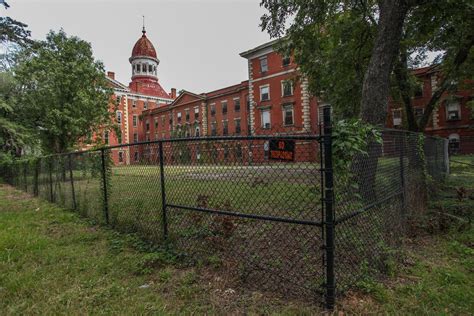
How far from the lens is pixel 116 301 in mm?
2473

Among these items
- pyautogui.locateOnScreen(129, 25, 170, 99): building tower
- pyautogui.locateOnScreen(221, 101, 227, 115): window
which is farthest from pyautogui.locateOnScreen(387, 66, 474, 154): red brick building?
pyautogui.locateOnScreen(129, 25, 170, 99): building tower

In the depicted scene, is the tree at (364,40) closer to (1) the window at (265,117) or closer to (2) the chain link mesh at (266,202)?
(2) the chain link mesh at (266,202)

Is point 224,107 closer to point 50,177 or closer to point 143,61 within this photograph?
point 50,177

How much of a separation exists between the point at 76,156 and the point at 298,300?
222 inches

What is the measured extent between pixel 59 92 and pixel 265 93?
60.5 feet

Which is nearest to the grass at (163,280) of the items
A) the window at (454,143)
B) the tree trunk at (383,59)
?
the tree trunk at (383,59)

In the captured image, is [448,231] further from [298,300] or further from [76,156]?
[76,156]

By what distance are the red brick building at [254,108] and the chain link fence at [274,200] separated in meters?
7.32

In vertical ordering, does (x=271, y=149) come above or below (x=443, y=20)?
below

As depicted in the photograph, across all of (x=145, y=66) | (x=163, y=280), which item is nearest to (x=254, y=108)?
(x=163, y=280)


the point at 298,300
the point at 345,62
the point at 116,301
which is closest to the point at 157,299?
the point at 116,301

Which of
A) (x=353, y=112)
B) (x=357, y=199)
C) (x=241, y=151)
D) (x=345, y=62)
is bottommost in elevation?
(x=357, y=199)

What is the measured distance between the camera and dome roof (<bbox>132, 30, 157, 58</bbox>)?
53.3 m

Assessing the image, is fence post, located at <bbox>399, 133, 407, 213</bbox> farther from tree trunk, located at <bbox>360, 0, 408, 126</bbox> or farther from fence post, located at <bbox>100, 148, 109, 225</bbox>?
fence post, located at <bbox>100, 148, 109, 225</bbox>
